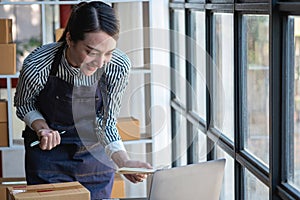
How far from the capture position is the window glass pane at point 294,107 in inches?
93.2

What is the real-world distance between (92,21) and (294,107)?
0.76 m

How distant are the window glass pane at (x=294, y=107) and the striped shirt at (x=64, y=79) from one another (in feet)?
2.05

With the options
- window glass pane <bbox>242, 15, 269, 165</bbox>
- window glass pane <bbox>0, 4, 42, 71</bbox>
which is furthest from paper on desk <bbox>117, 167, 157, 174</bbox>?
window glass pane <bbox>0, 4, 42, 71</bbox>

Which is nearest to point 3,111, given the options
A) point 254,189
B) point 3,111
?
point 3,111

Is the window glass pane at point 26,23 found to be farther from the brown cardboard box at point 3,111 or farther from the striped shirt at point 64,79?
the striped shirt at point 64,79

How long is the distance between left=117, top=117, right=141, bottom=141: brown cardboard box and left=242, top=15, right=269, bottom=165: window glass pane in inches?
45.1

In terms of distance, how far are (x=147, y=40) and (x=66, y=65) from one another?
171cm

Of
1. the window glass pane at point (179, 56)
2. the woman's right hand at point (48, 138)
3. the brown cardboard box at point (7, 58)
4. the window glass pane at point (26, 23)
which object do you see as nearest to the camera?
the woman's right hand at point (48, 138)

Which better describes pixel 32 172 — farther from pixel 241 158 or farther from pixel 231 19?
pixel 231 19

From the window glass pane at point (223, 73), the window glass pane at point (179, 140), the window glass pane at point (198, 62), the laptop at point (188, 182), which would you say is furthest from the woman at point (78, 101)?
the window glass pane at point (179, 140)

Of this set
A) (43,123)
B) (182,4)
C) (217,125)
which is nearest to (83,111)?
(43,123)

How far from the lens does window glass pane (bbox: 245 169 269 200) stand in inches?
109

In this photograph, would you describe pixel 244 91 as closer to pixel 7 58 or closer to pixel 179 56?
pixel 179 56

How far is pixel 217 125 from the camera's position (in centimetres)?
353
